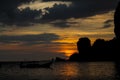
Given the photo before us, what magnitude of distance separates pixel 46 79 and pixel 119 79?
91.4 ft

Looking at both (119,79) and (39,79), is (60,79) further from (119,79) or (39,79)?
(119,79)

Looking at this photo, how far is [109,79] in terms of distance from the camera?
4481 inches

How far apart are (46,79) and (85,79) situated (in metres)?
15.0

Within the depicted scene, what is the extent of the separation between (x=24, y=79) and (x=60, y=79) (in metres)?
13.3

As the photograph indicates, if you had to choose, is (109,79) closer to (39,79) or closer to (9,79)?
(39,79)

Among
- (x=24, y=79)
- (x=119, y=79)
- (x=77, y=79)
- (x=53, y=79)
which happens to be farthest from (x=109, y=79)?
(x=24, y=79)

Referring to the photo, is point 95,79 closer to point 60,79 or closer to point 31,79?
point 60,79

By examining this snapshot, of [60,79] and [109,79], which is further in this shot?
[60,79]

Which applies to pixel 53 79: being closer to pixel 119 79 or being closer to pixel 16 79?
pixel 16 79

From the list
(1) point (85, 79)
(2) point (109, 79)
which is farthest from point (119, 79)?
(1) point (85, 79)

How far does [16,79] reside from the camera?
12456cm

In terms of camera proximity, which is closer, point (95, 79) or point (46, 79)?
point (95, 79)

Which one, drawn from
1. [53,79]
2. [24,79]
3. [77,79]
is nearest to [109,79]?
[77,79]

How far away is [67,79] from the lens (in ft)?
400
